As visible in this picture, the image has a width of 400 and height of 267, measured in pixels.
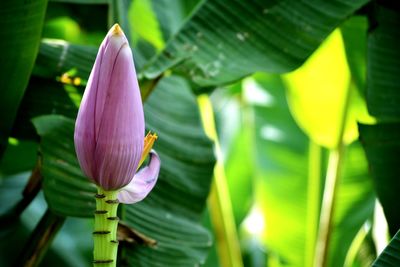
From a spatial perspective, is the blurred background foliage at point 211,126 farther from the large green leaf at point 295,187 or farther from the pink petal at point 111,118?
the pink petal at point 111,118

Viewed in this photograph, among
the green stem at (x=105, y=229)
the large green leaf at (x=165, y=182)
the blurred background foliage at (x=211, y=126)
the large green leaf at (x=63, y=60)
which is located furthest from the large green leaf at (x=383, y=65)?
the green stem at (x=105, y=229)

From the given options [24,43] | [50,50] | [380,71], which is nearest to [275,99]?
[380,71]

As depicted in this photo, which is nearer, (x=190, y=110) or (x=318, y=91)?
(x=190, y=110)

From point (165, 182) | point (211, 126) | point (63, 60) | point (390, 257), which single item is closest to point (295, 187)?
point (211, 126)

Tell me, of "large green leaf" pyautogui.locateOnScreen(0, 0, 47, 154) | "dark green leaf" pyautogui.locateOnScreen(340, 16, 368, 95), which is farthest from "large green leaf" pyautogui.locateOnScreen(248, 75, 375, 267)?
"large green leaf" pyautogui.locateOnScreen(0, 0, 47, 154)

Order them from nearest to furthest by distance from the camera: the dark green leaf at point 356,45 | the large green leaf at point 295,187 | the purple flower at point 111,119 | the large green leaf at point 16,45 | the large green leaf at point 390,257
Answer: the purple flower at point 111,119
the large green leaf at point 390,257
the large green leaf at point 16,45
the dark green leaf at point 356,45
the large green leaf at point 295,187

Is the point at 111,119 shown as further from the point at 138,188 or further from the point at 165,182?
the point at 165,182

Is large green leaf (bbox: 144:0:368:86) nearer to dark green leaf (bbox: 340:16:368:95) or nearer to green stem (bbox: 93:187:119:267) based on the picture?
dark green leaf (bbox: 340:16:368:95)

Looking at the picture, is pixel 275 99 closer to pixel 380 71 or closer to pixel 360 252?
pixel 360 252
